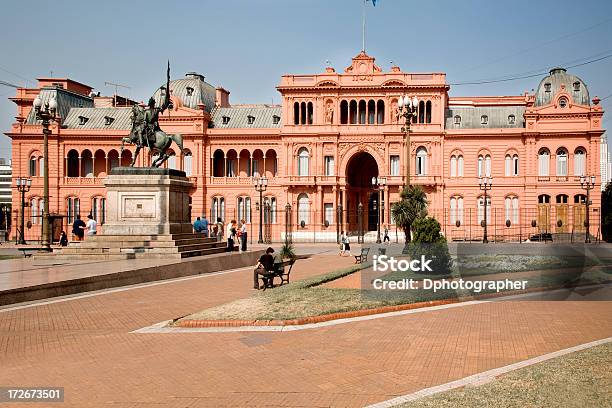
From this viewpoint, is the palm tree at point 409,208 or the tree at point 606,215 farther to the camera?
the tree at point 606,215

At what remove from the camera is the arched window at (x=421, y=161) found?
202 feet

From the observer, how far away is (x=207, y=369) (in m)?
9.66

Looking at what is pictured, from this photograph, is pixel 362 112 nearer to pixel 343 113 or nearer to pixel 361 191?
pixel 343 113

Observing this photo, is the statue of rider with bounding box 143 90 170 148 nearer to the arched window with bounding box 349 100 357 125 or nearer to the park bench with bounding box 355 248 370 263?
the park bench with bounding box 355 248 370 263

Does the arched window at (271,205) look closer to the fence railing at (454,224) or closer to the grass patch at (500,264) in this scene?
the fence railing at (454,224)

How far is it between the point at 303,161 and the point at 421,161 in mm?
12249

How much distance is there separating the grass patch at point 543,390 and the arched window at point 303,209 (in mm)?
52711

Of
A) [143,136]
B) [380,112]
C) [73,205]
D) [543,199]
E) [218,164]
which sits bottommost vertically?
[73,205]

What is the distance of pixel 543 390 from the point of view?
8000 mm

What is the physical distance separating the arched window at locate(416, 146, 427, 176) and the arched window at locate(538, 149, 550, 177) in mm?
11231

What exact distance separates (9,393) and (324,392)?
4385 mm

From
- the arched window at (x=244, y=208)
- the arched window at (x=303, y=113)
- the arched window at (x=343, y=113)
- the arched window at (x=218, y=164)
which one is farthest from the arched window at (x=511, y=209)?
the arched window at (x=218, y=164)

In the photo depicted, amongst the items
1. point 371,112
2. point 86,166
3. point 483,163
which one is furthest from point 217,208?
point 483,163

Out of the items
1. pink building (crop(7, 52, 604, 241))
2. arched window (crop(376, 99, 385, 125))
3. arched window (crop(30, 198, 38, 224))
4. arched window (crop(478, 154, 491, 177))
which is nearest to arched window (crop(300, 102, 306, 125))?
pink building (crop(7, 52, 604, 241))
